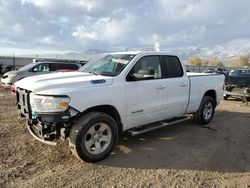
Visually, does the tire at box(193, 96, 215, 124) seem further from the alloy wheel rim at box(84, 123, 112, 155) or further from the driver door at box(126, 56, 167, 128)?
the alloy wheel rim at box(84, 123, 112, 155)

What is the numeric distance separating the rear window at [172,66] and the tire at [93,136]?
2.08 meters

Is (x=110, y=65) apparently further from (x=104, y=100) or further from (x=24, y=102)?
(x=24, y=102)

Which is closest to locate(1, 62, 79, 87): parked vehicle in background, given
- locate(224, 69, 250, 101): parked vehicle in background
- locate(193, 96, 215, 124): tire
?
locate(224, 69, 250, 101): parked vehicle in background

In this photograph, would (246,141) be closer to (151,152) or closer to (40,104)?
(151,152)

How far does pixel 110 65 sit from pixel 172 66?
163 cm

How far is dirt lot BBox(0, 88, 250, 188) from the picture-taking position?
4117mm

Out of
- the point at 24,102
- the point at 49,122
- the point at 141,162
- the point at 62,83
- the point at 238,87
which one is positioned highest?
the point at 62,83

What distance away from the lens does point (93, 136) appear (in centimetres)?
470

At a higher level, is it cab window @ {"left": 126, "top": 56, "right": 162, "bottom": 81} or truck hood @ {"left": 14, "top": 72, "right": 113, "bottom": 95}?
cab window @ {"left": 126, "top": 56, "right": 162, "bottom": 81}

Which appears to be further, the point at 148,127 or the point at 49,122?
the point at 148,127

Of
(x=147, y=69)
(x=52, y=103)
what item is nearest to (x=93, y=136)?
(x=52, y=103)

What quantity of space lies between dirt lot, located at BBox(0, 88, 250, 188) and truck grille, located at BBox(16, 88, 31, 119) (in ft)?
2.67

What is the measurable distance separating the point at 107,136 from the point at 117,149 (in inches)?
26.4

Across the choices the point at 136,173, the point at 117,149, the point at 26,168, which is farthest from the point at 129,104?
the point at 26,168
